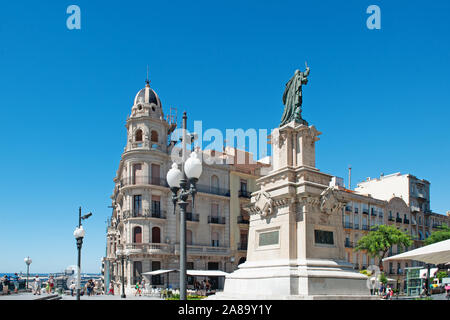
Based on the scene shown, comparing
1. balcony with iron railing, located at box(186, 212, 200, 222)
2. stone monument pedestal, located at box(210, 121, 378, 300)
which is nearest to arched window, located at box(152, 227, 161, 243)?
balcony with iron railing, located at box(186, 212, 200, 222)

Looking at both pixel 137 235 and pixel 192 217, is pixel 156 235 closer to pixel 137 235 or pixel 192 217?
pixel 137 235

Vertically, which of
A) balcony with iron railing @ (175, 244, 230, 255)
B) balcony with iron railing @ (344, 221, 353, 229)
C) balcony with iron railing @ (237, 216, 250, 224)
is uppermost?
balcony with iron railing @ (237, 216, 250, 224)

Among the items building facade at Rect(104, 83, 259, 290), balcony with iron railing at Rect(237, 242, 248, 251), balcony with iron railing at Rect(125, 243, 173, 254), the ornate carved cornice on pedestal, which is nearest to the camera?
the ornate carved cornice on pedestal

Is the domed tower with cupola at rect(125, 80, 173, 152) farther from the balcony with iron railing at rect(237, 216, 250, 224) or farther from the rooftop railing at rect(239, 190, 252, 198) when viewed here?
the balcony with iron railing at rect(237, 216, 250, 224)

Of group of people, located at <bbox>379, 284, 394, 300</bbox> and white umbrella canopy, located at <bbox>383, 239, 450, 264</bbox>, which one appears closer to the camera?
white umbrella canopy, located at <bbox>383, 239, 450, 264</bbox>

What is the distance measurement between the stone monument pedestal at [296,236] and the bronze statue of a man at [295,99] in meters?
0.72

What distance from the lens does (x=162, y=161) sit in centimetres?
4028

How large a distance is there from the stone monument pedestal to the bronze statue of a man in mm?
723

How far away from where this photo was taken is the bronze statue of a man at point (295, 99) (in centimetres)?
1806

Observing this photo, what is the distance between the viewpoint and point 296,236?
51.1 ft

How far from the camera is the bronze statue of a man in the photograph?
1806cm

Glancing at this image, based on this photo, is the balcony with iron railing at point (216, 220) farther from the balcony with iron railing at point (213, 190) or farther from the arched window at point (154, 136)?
the arched window at point (154, 136)

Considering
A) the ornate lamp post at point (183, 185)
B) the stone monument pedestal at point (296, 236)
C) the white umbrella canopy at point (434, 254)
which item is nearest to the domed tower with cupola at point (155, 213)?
the stone monument pedestal at point (296, 236)
